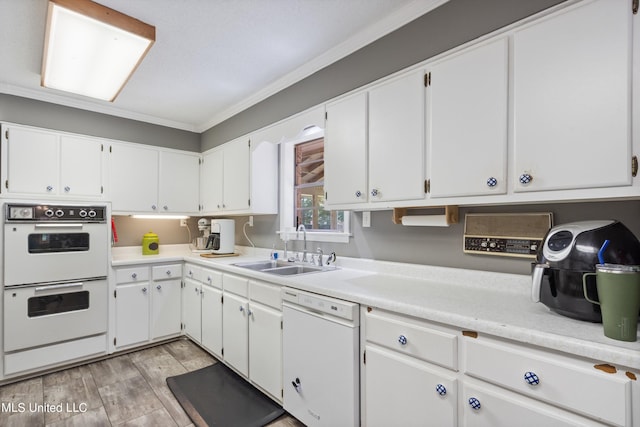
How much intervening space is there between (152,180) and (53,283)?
4.68ft

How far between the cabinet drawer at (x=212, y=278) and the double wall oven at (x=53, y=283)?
2.99 feet

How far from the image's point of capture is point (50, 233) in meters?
2.69

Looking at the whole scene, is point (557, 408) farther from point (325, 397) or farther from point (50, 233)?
point (50, 233)

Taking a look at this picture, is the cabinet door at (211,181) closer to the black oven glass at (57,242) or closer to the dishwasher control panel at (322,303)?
the black oven glass at (57,242)

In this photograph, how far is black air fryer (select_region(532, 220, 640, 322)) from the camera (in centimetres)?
103

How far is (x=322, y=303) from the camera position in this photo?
174 cm

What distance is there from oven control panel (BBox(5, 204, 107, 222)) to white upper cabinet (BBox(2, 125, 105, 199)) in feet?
1.35

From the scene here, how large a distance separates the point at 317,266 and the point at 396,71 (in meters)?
1.54

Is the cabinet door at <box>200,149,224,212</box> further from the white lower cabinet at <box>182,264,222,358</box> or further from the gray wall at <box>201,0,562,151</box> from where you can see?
the gray wall at <box>201,0,562,151</box>

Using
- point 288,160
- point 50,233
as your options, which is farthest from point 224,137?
point 50,233

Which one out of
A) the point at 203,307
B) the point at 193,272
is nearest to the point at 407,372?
the point at 203,307

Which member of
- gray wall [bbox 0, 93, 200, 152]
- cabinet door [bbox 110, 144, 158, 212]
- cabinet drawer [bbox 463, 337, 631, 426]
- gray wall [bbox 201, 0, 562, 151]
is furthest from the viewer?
cabinet door [bbox 110, 144, 158, 212]

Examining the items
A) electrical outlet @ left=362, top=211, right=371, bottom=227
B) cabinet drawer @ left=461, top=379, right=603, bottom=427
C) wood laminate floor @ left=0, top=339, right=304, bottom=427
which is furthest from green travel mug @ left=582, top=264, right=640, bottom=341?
wood laminate floor @ left=0, top=339, right=304, bottom=427

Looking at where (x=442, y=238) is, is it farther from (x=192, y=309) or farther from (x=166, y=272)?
(x=166, y=272)
